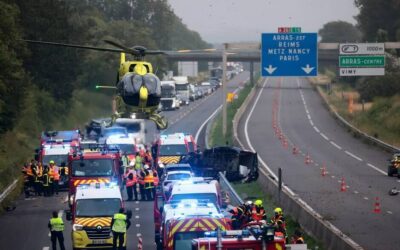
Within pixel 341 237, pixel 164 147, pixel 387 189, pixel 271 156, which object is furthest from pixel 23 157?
pixel 341 237

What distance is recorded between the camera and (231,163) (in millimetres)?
43656

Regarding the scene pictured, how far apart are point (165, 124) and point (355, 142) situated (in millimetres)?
41009

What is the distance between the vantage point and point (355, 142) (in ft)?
234

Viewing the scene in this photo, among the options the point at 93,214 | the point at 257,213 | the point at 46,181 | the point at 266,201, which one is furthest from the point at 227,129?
the point at 257,213

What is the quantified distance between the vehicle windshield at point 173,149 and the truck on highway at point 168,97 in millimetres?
34444

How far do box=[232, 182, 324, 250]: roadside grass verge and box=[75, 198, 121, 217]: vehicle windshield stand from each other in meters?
4.60

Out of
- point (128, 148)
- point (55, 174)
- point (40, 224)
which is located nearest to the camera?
point (40, 224)

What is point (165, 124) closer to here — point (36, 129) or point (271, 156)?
point (271, 156)

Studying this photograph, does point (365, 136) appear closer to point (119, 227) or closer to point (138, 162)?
point (138, 162)

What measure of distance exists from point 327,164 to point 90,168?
834 inches

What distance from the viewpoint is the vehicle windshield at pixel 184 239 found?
68.8 ft

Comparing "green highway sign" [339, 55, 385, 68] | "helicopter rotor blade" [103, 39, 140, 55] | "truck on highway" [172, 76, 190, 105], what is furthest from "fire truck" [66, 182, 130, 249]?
"truck on highway" [172, 76, 190, 105]

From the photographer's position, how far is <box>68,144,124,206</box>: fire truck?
38312 millimetres

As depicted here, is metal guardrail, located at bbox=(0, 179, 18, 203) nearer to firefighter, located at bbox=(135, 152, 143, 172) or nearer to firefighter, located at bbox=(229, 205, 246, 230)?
firefighter, located at bbox=(135, 152, 143, 172)
